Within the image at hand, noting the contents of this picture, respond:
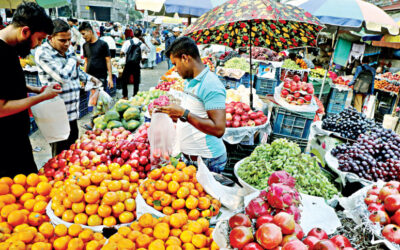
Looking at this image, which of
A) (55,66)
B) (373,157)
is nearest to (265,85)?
(373,157)

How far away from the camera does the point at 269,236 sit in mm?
1152

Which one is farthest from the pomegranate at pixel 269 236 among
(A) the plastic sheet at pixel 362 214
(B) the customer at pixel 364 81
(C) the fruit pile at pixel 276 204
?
(B) the customer at pixel 364 81

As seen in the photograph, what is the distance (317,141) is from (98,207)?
3.93 m

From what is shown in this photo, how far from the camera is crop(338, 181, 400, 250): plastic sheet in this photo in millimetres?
1561

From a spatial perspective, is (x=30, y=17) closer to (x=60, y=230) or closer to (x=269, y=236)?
(x=60, y=230)

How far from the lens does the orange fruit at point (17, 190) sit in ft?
6.75

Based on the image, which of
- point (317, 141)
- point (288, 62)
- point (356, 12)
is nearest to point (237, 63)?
point (288, 62)

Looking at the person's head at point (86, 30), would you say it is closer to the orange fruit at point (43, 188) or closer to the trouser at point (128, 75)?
the trouser at point (128, 75)

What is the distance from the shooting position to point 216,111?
209 cm

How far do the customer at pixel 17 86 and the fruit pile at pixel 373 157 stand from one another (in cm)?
353

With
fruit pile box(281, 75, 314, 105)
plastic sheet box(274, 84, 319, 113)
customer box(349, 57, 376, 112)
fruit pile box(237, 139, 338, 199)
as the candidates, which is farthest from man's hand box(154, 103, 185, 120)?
customer box(349, 57, 376, 112)

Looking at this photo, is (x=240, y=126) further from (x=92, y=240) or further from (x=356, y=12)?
(x=356, y=12)

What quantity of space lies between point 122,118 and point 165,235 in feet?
11.4

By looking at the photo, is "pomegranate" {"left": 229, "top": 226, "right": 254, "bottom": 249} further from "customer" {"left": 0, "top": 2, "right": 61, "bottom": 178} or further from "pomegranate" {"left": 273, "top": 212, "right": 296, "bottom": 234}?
"customer" {"left": 0, "top": 2, "right": 61, "bottom": 178}
